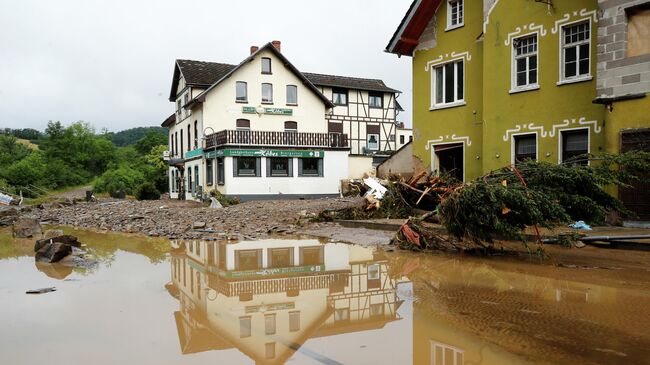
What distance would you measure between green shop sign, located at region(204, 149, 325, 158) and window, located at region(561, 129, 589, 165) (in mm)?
20739

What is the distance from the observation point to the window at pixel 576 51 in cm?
1360

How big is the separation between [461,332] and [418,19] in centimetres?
1563

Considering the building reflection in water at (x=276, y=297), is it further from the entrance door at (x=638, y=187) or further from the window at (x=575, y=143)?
the window at (x=575, y=143)

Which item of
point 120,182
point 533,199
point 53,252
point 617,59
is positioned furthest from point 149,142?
point 533,199

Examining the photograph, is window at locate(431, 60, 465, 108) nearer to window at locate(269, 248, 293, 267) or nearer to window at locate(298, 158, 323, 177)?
window at locate(269, 248, 293, 267)

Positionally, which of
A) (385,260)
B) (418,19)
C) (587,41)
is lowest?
(385,260)

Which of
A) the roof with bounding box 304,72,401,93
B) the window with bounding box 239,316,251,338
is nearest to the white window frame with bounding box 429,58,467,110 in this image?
the window with bounding box 239,316,251,338

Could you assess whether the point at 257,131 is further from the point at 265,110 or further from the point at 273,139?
the point at 265,110

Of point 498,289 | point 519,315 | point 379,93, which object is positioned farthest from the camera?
point 379,93

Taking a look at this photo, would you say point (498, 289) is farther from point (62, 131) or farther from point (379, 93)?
point (62, 131)

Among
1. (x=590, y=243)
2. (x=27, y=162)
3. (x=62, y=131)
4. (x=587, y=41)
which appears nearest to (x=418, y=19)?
(x=587, y=41)

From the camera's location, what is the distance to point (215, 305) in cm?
607

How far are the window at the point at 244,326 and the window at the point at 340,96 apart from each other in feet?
130

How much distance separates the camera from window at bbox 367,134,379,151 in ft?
149
